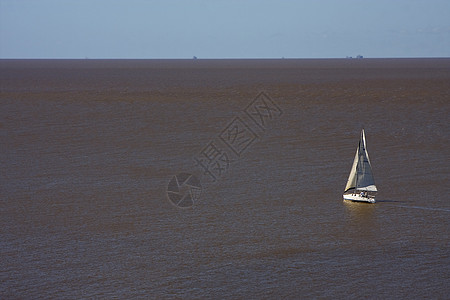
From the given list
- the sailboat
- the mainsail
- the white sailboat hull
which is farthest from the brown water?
the mainsail

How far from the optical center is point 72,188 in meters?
41.6

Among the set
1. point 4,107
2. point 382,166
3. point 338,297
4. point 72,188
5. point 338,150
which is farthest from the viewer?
point 4,107

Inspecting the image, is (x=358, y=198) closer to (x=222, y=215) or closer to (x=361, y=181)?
(x=361, y=181)

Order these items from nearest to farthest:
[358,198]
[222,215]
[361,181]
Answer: [222,215]
[358,198]
[361,181]

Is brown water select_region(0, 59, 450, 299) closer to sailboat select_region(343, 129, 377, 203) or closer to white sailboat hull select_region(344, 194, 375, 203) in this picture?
white sailboat hull select_region(344, 194, 375, 203)

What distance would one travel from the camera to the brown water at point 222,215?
1077 inches

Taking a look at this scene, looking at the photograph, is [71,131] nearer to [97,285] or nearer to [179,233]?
[179,233]

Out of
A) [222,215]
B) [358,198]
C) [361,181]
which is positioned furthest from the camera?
[361,181]

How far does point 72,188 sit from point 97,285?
1553 cm

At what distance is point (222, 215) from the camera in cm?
3628

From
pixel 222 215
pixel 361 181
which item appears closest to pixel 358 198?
pixel 361 181

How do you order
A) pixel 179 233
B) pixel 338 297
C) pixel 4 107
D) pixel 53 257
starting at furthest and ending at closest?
pixel 4 107, pixel 179 233, pixel 53 257, pixel 338 297

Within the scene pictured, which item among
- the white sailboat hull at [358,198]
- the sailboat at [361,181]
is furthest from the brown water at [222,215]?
the sailboat at [361,181]

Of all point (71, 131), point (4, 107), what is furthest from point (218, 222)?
point (4, 107)
